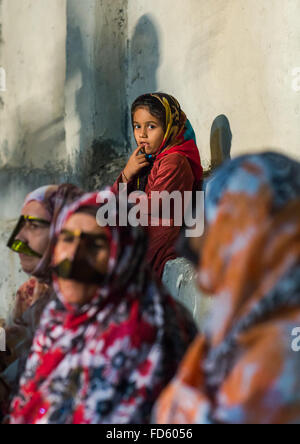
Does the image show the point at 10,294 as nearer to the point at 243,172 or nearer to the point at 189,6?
the point at 189,6

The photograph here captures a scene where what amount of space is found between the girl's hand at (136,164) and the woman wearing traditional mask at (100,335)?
1.89 metres

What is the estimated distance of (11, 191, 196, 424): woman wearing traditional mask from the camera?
176 centimetres

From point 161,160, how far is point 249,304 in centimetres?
244

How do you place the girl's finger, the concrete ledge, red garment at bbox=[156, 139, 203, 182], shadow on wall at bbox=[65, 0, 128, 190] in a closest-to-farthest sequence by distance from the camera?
the concrete ledge → red garment at bbox=[156, 139, 203, 182] → the girl's finger → shadow on wall at bbox=[65, 0, 128, 190]

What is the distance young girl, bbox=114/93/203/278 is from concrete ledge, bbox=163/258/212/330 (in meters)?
0.06

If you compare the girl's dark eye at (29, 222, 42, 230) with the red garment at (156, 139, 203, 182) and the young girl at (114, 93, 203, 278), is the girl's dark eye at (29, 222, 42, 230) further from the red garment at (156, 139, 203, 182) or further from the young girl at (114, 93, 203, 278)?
the red garment at (156, 139, 203, 182)

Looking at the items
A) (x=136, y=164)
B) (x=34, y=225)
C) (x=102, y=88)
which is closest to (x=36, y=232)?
(x=34, y=225)

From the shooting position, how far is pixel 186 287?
3.57 meters

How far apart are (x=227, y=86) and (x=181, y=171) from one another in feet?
2.98

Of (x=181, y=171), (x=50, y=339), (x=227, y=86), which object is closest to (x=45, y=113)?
(x=227, y=86)

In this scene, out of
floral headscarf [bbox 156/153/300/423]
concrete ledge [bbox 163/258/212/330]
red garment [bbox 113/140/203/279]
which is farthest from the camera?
red garment [bbox 113/140/203/279]

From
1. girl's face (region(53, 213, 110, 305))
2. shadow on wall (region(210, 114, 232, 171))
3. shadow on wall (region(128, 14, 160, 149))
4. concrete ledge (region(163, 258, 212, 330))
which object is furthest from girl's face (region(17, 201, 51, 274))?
shadow on wall (region(128, 14, 160, 149))

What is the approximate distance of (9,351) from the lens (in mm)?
2584

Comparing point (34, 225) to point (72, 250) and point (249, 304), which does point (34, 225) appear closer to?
point (72, 250)
